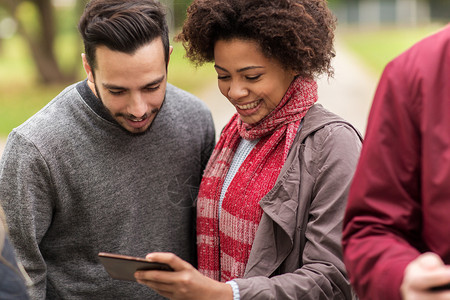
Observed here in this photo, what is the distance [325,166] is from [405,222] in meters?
0.72

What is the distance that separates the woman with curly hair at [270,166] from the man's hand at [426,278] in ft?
2.80

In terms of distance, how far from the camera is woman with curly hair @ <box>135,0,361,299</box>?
226 centimetres

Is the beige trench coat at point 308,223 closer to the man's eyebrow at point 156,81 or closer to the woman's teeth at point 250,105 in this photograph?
the woman's teeth at point 250,105

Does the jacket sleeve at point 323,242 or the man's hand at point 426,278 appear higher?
the man's hand at point 426,278

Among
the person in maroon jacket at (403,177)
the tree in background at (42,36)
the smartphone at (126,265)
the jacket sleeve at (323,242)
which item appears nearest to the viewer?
the person in maroon jacket at (403,177)

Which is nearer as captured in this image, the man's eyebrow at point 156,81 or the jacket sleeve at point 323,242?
the jacket sleeve at point 323,242

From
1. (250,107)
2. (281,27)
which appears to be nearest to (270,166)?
(250,107)

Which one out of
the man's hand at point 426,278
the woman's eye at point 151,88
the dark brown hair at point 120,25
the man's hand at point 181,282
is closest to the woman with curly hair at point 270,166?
the man's hand at point 181,282

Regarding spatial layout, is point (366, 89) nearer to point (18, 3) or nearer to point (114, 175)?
point (18, 3)

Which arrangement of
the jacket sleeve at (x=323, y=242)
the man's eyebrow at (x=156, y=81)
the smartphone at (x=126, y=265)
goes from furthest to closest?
the man's eyebrow at (x=156, y=81), the jacket sleeve at (x=323, y=242), the smartphone at (x=126, y=265)

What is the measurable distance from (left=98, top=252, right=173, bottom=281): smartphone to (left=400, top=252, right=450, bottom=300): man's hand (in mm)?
916

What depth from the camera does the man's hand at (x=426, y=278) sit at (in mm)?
1343

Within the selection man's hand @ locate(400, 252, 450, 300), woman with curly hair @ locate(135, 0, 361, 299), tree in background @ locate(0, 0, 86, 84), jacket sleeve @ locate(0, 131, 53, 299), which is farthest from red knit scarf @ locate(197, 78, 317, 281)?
tree in background @ locate(0, 0, 86, 84)

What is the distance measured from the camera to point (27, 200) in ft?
8.15
